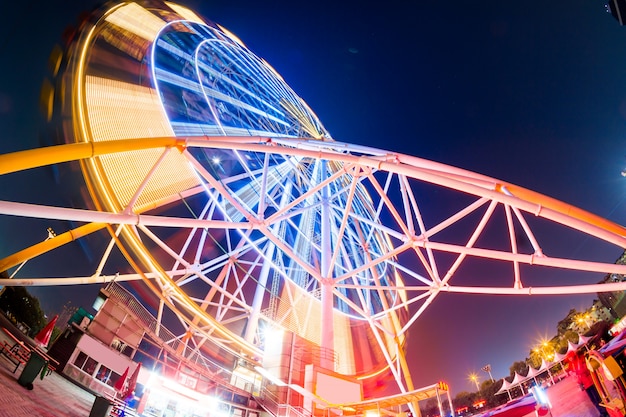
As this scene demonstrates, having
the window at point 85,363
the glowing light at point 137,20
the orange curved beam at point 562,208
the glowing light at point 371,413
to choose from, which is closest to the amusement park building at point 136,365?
the window at point 85,363

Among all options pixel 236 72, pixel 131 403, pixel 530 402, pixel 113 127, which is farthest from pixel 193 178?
pixel 530 402

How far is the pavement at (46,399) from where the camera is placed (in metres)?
5.38

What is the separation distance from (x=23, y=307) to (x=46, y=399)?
108ft

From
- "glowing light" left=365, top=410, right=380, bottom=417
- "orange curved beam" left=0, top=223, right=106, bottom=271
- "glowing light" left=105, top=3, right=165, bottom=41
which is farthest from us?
"glowing light" left=105, top=3, right=165, bottom=41

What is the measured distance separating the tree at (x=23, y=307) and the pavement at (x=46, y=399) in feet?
79.2

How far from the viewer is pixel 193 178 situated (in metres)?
13.6

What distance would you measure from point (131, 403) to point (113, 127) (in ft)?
26.5

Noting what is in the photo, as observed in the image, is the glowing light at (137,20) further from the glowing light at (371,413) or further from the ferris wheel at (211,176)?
the glowing light at (371,413)

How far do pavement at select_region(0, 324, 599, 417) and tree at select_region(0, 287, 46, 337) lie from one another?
2413 cm

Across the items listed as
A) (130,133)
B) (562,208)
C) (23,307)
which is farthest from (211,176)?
(23,307)

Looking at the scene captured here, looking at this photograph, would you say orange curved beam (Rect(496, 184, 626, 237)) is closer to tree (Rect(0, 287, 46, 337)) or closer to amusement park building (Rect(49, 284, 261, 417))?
amusement park building (Rect(49, 284, 261, 417))

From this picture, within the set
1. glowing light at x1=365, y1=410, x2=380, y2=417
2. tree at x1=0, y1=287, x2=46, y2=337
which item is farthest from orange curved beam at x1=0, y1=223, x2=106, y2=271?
tree at x1=0, y1=287, x2=46, y2=337

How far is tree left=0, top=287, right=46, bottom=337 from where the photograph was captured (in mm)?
27719

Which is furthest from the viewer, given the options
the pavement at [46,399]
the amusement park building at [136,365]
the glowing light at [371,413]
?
the amusement park building at [136,365]
